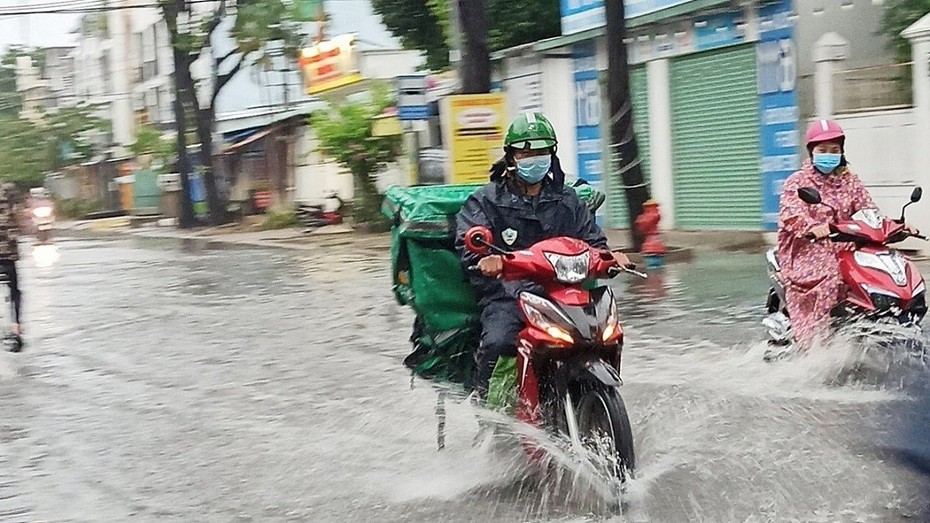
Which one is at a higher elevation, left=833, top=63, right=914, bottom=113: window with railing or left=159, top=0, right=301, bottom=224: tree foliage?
left=159, top=0, right=301, bottom=224: tree foliage

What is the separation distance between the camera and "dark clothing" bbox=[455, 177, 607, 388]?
5762 millimetres

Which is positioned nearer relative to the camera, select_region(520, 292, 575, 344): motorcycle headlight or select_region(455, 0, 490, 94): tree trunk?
select_region(520, 292, 575, 344): motorcycle headlight

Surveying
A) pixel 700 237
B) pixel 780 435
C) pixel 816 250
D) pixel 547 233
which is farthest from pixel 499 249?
pixel 700 237

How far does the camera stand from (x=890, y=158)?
15164 mm

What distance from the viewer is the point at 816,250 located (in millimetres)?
7762

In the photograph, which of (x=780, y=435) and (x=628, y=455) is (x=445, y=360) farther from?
(x=780, y=435)

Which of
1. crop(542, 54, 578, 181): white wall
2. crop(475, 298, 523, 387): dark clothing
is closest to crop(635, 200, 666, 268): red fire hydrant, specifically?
crop(542, 54, 578, 181): white wall

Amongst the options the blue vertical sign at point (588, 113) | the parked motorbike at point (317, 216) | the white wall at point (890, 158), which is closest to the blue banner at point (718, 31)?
the blue vertical sign at point (588, 113)

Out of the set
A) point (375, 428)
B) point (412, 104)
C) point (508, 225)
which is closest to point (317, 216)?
point (412, 104)

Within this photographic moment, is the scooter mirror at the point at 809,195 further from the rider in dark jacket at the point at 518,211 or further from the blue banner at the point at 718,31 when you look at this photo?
the blue banner at the point at 718,31

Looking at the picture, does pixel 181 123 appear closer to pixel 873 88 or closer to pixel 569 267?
pixel 873 88

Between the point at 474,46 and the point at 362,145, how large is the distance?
12277 mm

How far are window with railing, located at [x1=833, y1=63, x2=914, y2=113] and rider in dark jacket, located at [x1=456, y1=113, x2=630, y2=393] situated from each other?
1023 cm

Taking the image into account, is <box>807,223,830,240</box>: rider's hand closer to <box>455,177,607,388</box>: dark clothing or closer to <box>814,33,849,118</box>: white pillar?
<box>455,177,607,388</box>: dark clothing
